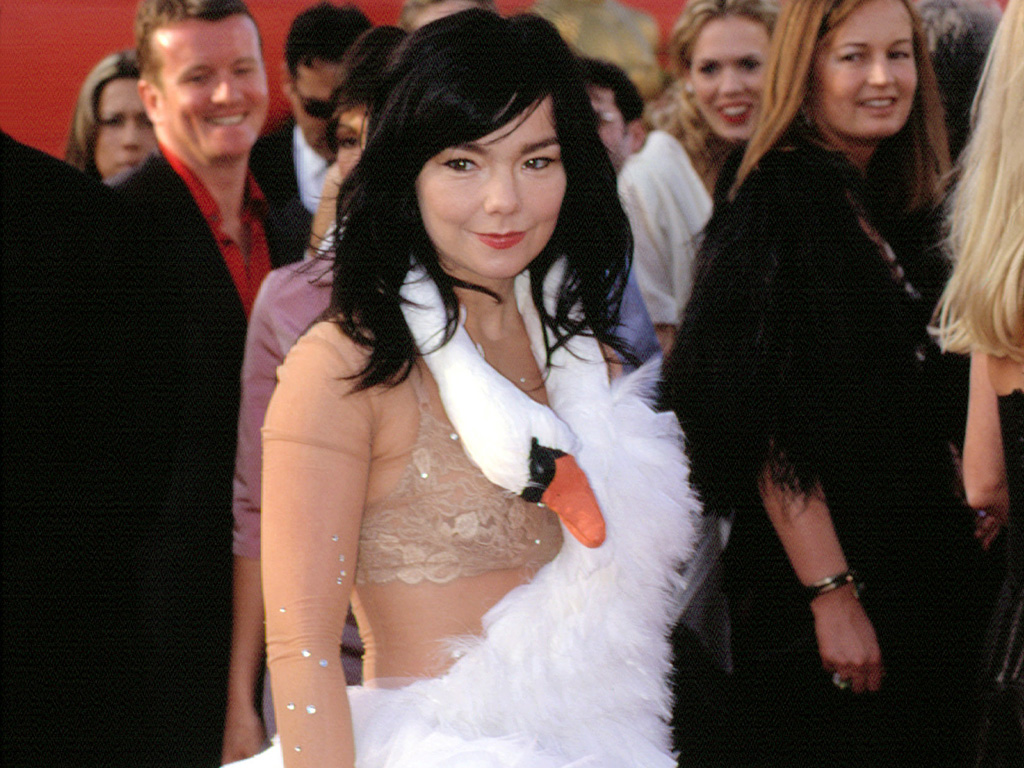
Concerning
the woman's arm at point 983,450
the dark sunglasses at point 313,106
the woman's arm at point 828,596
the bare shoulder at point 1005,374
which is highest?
the dark sunglasses at point 313,106

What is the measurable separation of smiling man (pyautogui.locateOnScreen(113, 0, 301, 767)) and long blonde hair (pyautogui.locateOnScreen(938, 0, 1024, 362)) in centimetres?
130

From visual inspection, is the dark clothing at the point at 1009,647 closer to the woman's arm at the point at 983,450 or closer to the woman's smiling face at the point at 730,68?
the woman's arm at the point at 983,450

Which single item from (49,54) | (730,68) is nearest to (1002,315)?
(730,68)

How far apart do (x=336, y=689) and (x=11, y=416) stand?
1.53 ft

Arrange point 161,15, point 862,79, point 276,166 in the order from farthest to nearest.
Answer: point 276,166, point 161,15, point 862,79

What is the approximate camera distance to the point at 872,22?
2.22m

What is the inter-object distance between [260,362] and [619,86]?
2232mm

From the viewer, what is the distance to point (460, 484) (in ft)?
4.45

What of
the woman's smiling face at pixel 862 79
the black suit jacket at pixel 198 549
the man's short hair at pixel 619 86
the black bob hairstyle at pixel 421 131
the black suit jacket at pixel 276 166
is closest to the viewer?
the black bob hairstyle at pixel 421 131

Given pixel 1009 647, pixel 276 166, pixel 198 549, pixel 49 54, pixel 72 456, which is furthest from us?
pixel 276 166

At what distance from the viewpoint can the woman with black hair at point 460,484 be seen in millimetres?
1244

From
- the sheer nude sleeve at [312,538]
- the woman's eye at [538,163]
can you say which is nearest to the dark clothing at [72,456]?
the sheer nude sleeve at [312,538]

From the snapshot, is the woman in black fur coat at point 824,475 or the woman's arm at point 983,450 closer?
the woman's arm at point 983,450

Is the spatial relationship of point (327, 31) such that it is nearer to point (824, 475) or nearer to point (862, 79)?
point (862, 79)
